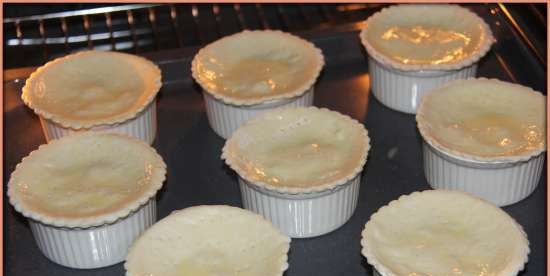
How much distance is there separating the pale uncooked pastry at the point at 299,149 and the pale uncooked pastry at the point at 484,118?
22cm

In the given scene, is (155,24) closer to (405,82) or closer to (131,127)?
(131,127)

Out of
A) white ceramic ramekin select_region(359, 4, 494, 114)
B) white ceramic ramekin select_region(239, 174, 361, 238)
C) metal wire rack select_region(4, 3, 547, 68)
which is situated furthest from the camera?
metal wire rack select_region(4, 3, 547, 68)

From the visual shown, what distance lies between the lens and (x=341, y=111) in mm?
3217

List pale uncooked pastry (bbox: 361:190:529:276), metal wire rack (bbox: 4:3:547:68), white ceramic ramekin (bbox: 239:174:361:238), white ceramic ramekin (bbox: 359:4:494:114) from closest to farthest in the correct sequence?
pale uncooked pastry (bbox: 361:190:529:276) → white ceramic ramekin (bbox: 239:174:361:238) → white ceramic ramekin (bbox: 359:4:494:114) → metal wire rack (bbox: 4:3:547:68)

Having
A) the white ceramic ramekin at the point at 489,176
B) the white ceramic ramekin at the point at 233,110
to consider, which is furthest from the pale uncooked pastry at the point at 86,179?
the white ceramic ramekin at the point at 489,176

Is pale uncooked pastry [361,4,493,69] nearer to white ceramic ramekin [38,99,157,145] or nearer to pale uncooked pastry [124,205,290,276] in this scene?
white ceramic ramekin [38,99,157,145]

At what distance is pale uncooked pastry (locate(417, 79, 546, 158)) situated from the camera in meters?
2.79

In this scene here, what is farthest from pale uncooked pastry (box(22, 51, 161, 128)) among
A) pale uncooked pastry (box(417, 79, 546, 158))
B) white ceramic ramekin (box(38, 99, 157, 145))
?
pale uncooked pastry (box(417, 79, 546, 158))

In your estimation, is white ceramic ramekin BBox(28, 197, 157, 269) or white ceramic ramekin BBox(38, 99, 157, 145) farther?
white ceramic ramekin BBox(38, 99, 157, 145)

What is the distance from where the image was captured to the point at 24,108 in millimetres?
3205

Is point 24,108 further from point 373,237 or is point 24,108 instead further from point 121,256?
point 373,237

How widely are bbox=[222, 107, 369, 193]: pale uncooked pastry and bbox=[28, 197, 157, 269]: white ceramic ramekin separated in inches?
11.9

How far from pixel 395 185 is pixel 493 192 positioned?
0.28m

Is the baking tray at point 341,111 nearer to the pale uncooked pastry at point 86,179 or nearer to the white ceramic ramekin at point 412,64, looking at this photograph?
the white ceramic ramekin at point 412,64
